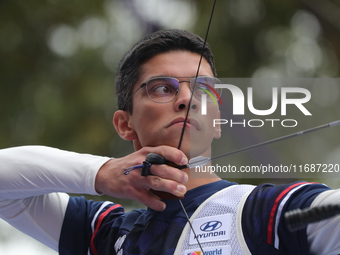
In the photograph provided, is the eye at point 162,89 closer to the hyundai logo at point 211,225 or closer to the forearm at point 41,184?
the forearm at point 41,184

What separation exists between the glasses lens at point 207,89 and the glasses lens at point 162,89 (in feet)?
0.16

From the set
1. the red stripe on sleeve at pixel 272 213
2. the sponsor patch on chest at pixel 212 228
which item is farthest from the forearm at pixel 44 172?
the red stripe on sleeve at pixel 272 213

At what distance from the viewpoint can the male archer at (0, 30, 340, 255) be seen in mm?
1217

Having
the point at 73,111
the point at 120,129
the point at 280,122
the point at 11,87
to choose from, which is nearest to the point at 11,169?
the point at 120,129

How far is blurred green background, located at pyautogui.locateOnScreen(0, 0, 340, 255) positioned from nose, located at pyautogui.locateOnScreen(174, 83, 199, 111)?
1386mm

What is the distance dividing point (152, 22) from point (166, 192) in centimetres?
204

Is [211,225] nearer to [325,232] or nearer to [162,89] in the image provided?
[325,232]

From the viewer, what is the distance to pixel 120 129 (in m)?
1.72

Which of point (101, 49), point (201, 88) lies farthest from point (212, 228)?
point (101, 49)

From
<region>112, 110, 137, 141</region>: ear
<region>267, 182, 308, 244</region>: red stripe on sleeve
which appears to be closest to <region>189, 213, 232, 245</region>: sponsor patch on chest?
<region>267, 182, 308, 244</region>: red stripe on sleeve

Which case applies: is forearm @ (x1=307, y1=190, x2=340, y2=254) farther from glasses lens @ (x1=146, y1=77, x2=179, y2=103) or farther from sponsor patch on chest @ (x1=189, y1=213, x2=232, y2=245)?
glasses lens @ (x1=146, y1=77, x2=179, y2=103)

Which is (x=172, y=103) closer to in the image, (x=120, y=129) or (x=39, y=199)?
(x=120, y=129)

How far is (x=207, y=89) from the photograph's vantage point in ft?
5.00

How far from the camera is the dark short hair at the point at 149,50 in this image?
1.65 metres
